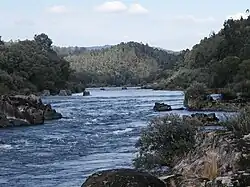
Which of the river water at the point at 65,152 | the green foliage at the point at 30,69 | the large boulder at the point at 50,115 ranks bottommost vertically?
the river water at the point at 65,152

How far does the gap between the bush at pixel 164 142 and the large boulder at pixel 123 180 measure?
32.1ft

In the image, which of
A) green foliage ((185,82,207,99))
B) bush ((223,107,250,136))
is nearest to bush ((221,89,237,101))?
green foliage ((185,82,207,99))

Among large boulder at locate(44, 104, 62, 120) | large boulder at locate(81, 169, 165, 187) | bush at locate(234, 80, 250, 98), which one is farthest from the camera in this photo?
bush at locate(234, 80, 250, 98)

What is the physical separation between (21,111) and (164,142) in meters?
37.3

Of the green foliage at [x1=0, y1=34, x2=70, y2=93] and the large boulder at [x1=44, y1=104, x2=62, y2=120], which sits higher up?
the green foliage at [x1=0, y1=34, x2=70, y2=93]

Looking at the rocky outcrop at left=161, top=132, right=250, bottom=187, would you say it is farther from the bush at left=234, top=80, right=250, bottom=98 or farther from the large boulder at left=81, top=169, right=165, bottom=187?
the bush at left=234, top=80, right=250, bottom=98

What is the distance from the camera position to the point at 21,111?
2243 inches

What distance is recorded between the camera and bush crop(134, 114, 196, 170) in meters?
20.9

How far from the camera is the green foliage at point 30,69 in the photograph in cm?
11957

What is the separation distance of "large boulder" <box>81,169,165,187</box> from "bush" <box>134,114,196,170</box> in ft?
32.1

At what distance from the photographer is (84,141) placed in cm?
3744

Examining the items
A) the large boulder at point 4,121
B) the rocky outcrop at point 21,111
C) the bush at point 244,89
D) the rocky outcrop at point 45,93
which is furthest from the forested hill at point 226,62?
the rocky outcrop at point 45,93

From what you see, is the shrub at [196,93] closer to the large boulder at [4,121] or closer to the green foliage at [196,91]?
the green foliage at [196,91]

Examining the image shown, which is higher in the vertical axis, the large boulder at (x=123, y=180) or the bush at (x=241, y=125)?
the bush at (x=241, y=125)
